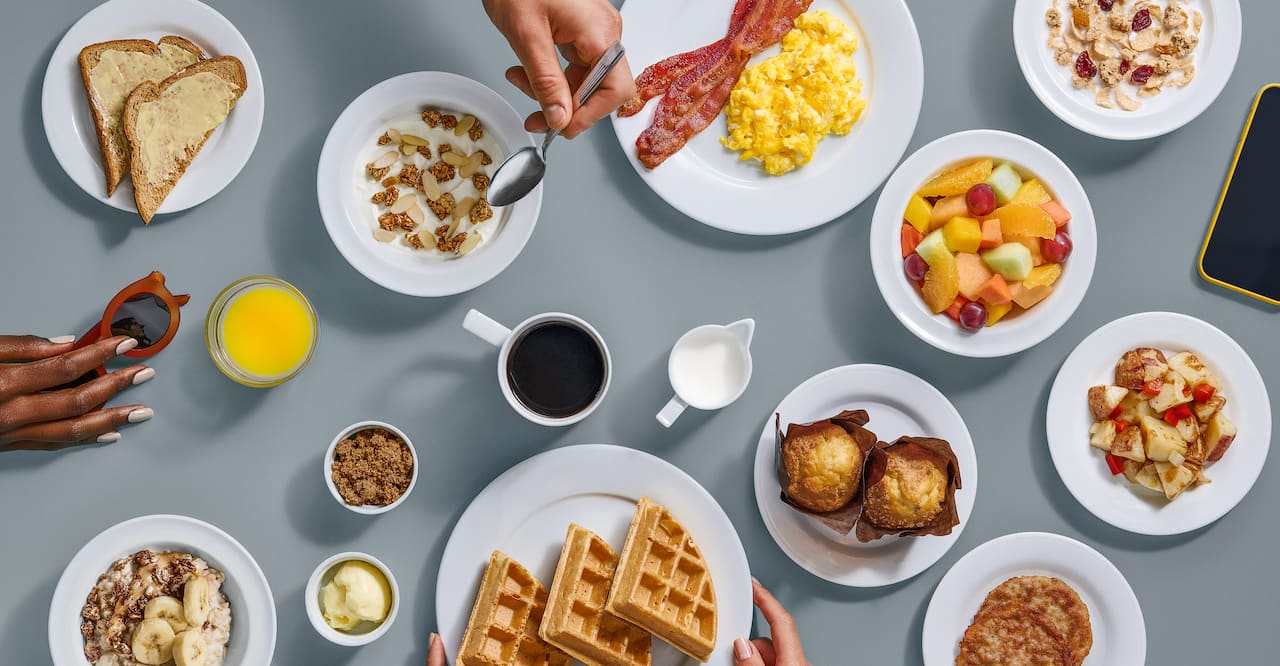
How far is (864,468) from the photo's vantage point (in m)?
2.46

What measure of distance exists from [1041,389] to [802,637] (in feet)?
3.71

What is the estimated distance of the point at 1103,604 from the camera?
9.04 feet

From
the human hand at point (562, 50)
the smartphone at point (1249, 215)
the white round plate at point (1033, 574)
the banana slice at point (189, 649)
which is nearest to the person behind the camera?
the human hand at point (562, 50)

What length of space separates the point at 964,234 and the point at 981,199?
0.12 metres

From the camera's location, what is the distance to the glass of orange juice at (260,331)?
256 cm

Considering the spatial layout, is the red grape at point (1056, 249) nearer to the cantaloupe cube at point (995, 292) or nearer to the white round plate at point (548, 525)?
the cantaloupe cube at point (995, 292)

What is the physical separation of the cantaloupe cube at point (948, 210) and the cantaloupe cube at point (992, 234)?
7 cm

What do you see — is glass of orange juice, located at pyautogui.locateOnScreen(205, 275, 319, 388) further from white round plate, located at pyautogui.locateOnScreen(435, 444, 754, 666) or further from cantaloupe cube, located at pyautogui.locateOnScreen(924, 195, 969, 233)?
cantaloupe cube, located at pyautogui.locateOnScreen(924, 195, 969, 233)

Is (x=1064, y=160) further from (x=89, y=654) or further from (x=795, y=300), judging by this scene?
(x=89, y=654)

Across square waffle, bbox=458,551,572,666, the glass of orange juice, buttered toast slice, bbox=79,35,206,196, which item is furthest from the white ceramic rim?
buttered toast slice, bbox=79,35,206,196

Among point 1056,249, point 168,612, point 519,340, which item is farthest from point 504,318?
point 1056,249

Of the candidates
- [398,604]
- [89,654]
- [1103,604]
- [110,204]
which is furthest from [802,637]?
[110,204]

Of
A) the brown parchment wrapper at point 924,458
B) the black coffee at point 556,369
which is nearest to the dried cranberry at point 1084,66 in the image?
the brown parchment wrapper at point 924,458

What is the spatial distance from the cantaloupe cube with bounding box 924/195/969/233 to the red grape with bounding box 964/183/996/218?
24 mm
